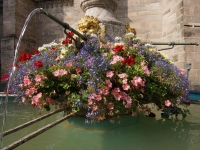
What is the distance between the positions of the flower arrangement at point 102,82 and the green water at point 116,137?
22 cm

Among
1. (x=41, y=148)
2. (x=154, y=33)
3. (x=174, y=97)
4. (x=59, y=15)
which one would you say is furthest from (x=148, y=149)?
(x=59, y=15)

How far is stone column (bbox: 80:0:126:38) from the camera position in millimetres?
3104

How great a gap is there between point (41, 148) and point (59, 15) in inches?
303

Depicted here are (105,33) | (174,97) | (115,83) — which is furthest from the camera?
(105,33)

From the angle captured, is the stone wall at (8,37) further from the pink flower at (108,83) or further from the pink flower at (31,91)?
the pink flower at (108,83)

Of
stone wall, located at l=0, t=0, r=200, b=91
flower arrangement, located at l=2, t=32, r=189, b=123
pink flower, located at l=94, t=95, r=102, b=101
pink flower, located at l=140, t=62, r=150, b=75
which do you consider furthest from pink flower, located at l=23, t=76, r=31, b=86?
stone wall, located at l=0, t=0, r=200, b=91

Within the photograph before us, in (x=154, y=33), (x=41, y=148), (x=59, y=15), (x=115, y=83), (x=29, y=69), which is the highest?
(x=59, y=15)

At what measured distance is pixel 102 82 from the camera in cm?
182

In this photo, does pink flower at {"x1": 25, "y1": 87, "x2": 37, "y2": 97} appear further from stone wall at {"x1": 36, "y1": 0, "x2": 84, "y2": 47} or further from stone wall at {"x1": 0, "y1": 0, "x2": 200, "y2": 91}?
stone wall at {"x1": 36, "y1": 0, "x2": 84, "y2": 47}

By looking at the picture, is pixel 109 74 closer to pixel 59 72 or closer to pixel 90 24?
pixel 59 72

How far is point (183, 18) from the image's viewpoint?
19.5 feet

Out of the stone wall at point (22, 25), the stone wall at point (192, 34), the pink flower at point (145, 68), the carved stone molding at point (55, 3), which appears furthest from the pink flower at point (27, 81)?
the carved stone molding at point (55, 3)

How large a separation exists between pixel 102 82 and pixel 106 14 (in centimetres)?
187

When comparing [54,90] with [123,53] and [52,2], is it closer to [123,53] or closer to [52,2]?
[123,53]
